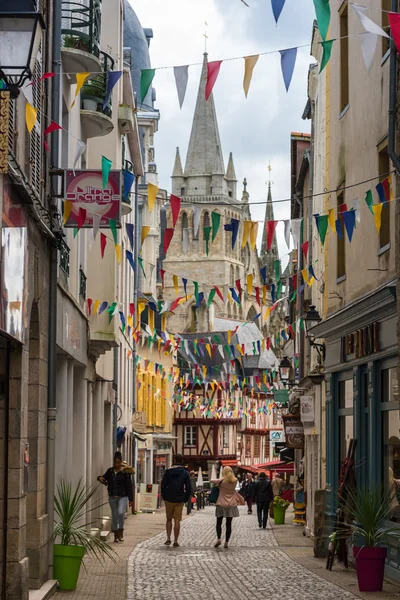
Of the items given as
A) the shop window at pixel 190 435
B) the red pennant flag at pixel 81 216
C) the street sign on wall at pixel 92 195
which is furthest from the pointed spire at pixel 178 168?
the red pennant flag at pixel 81 216

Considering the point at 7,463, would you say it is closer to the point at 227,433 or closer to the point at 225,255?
the point at 227,433

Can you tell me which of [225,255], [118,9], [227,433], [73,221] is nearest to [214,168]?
[225,255]

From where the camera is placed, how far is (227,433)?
3681 inches

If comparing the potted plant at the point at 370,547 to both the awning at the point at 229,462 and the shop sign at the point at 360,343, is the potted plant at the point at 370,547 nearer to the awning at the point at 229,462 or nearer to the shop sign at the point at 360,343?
the shop sign at the point at 360,343

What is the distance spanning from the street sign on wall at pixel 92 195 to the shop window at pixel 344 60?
4703 mm

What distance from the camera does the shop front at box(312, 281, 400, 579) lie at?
1570 cm

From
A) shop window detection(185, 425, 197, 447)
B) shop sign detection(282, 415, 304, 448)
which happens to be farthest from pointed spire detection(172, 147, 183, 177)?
shop sign detection(282, 415, 304, 448)

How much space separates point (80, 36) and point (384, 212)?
4.81 m

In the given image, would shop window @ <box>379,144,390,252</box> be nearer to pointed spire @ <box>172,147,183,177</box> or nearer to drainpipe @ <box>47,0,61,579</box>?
drainpipe @ <box>47,0,61,579</box>

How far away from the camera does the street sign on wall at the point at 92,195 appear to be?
16062 millimetres

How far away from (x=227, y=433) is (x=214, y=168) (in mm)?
79400

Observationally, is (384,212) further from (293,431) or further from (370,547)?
(293,431)

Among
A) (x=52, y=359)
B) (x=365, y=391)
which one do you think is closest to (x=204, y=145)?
(x=365, y=391)

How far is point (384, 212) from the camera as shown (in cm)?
1647
